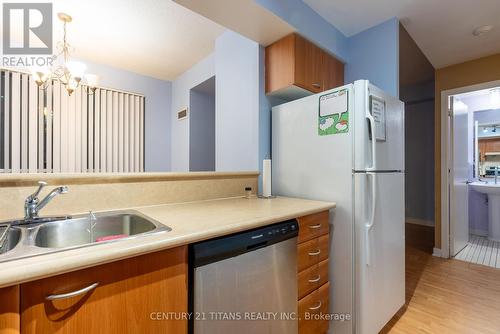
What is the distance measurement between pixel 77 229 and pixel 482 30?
11.7ft

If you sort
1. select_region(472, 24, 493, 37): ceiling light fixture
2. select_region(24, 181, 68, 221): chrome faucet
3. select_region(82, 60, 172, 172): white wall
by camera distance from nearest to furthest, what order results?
select_region(24, 181, 68, 221): chrome faucet → select_region(472, 24, 493, 37): ceiling light fixture → select_region(82, 60, 172, 172): white wall

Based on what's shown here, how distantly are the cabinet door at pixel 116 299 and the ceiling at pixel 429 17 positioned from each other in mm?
2127

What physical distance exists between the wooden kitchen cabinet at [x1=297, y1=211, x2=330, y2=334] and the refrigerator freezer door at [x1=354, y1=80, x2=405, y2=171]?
438 mm

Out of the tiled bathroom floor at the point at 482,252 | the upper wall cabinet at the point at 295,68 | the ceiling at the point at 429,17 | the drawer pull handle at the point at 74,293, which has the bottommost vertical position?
the tiled bathroom floor at the point at 482,252

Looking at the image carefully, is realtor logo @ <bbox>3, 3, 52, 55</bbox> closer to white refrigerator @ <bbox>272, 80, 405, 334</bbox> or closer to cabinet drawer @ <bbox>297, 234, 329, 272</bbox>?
white refrigerator @ <bbox>272, 80, 405, 334</bbox>

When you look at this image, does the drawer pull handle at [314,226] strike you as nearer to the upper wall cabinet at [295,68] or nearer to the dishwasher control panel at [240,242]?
the dishwasher control panel at [240,242]

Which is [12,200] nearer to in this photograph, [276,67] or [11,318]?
[11,318]

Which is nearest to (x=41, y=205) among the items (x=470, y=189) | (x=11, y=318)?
(x=11, y=318)

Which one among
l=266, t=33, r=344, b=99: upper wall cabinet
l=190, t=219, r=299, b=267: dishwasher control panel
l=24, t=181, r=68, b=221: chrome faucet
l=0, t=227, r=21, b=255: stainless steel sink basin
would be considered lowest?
l=190, t=219, r=299, b=267: dishwasher control panel

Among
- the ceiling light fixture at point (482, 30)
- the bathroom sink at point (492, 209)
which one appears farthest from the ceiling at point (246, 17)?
the bathroom sink at point (492, 209)

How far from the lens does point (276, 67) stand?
6.15 ft

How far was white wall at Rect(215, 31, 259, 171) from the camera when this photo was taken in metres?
2.00

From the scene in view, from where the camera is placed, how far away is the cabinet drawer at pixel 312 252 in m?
1.25

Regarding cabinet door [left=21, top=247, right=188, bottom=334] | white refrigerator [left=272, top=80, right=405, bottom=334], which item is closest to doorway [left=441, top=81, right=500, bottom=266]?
white refrigerator [left=272, top=80, right=405, bottom=334]
